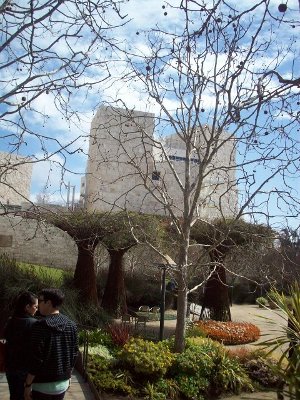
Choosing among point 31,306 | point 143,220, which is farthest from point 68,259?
point 31,306

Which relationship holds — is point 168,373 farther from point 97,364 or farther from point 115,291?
point 115,291

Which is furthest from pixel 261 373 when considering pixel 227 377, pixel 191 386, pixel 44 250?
pixel 44 250

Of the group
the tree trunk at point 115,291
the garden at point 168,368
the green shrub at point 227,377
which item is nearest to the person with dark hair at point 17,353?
the garden at point 168,368

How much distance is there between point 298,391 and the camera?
14.2 ft

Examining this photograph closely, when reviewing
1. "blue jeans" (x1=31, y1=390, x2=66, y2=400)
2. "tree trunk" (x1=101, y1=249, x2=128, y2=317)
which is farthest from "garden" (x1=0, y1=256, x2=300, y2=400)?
"tree trunk" (x1=101, y1=249, x2=128, y2=317)

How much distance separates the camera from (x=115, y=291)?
54.2 feet

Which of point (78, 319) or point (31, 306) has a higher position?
point (31, 306)

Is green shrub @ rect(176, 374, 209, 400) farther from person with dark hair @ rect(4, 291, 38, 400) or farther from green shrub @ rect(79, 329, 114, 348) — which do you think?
person with dark hair @ rect(4, 291, 38, 400)

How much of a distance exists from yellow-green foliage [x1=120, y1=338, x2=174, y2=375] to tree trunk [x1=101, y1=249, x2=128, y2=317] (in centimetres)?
771

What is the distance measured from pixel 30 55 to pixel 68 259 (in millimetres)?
21129

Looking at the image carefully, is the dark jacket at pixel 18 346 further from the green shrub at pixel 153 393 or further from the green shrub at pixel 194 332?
the green shrub at pixel 194 332

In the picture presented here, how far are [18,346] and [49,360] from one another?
2.70 feet

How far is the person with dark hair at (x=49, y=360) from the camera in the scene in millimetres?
3643

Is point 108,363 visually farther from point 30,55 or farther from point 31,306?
point 30,55
